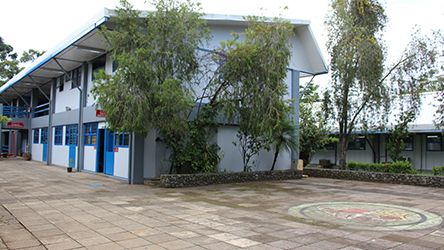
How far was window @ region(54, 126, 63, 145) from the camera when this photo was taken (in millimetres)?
20148

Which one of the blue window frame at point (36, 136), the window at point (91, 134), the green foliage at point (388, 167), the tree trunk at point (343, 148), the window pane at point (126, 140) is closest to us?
the window pane at point (126, 140)

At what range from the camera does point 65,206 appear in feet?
25.9

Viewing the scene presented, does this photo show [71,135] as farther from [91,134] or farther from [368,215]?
[368,215]

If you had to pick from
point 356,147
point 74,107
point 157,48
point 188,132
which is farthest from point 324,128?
point 74,107

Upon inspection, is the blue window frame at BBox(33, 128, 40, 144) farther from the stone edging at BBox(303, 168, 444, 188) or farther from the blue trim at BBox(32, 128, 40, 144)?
the stone edging at BBox(303, 168, 444, 188)

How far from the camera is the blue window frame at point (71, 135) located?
1819 centimetres

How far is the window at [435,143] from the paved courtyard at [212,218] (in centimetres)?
1000

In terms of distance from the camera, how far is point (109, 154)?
14.6m

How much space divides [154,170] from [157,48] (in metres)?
4.65

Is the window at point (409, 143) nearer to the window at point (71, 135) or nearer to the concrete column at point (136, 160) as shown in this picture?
the concrete column at point (136, 160)

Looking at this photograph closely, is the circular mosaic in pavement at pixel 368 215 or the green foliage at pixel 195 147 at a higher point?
the green foliage at pixel 195 147

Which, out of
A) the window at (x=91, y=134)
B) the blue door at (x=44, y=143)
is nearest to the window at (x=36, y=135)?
the blue door at (x=44, y=143)

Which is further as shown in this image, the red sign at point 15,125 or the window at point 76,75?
the red sign at point 15,125

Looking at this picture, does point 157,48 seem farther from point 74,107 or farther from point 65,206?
point 74,107
